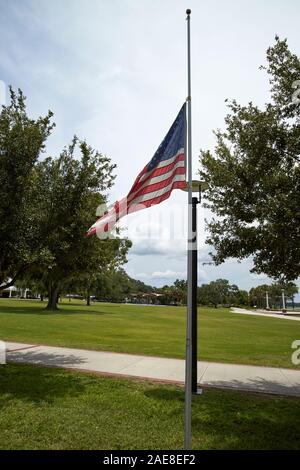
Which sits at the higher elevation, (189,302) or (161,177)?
(161,177)

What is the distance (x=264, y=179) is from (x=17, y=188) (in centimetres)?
617

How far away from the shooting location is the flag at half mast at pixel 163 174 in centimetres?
624

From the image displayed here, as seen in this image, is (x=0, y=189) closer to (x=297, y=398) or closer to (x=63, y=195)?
(x=63, y=195)

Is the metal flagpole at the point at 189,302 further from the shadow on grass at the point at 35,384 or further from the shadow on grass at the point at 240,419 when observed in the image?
the shadow on grass at the point at 35,384

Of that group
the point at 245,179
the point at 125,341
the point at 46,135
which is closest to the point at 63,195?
the point at 46,135

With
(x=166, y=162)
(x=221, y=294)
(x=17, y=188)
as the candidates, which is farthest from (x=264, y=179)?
(x=221, y=294)

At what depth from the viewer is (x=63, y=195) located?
36.3 ft

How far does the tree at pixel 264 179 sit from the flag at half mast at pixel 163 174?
2.57 m

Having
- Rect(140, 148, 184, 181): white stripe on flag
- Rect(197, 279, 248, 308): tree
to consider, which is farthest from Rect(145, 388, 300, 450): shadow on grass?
Rect(197, 279, 248, 308): tree

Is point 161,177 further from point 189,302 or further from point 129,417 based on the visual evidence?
point 129,417

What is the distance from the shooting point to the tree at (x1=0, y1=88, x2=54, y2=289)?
992 centimetres

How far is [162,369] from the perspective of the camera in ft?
37.2

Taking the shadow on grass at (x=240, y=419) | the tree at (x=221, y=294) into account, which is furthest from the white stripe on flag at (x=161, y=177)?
the tree at (x=221, y=294)
